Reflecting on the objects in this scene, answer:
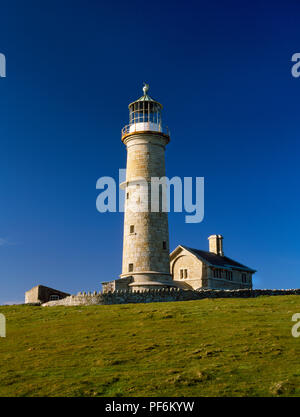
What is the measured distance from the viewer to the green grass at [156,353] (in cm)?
1497

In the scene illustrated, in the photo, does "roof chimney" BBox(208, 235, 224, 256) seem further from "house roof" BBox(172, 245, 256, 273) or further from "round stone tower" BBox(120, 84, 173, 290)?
"round stone tower" BBox(120, 84, 173, 290)

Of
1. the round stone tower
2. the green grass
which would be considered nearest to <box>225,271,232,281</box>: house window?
the round stone tower

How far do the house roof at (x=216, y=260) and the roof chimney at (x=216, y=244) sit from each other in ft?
3.77

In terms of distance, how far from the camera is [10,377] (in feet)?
55.3

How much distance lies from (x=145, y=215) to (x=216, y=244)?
67.7 ft

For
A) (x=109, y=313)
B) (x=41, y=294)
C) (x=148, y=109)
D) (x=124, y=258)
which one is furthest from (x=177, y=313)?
(x=148, y=109)

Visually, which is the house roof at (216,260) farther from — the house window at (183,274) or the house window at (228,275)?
the house window at (183,274)

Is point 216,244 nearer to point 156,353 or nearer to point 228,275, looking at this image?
point 228,275

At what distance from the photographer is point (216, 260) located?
54.3m

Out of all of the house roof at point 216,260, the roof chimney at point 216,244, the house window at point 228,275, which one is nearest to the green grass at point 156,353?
the house roof at point 216,260

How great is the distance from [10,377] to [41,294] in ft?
84.1

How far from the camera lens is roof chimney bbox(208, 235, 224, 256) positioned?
194 ft

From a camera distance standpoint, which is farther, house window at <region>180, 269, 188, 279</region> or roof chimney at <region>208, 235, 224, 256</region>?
roof chimney at <region>208, 235, 224, 256</region>

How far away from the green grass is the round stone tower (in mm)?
11244
